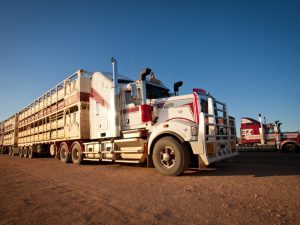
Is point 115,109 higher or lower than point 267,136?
higher

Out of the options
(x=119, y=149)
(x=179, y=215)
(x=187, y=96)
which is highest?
(x=187, y=96)

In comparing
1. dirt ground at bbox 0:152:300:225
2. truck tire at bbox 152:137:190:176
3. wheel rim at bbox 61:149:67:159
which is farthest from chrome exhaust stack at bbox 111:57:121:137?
wheel rim at bbox 61:149:67:159

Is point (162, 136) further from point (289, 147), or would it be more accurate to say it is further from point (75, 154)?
point (289, 147)

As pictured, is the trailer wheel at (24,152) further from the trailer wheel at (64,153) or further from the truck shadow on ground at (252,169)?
the truck shadow on ground at (252,169)

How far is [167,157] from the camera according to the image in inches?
238

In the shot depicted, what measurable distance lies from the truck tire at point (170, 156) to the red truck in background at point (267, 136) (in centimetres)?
1142

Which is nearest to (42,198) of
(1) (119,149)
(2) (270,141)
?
(1) (119,149)

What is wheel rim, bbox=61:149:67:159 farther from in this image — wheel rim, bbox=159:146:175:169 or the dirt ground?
wheel rim, bbox=159:146:175:169

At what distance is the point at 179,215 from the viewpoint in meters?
3.04

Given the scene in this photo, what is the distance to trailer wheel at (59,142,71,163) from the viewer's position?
10.9 metres

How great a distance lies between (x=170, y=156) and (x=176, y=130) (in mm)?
780

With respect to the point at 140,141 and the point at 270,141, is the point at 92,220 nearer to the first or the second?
the point at 140,141

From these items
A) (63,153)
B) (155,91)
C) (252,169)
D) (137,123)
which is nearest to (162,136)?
(137,123)

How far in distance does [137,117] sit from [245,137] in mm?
13577
